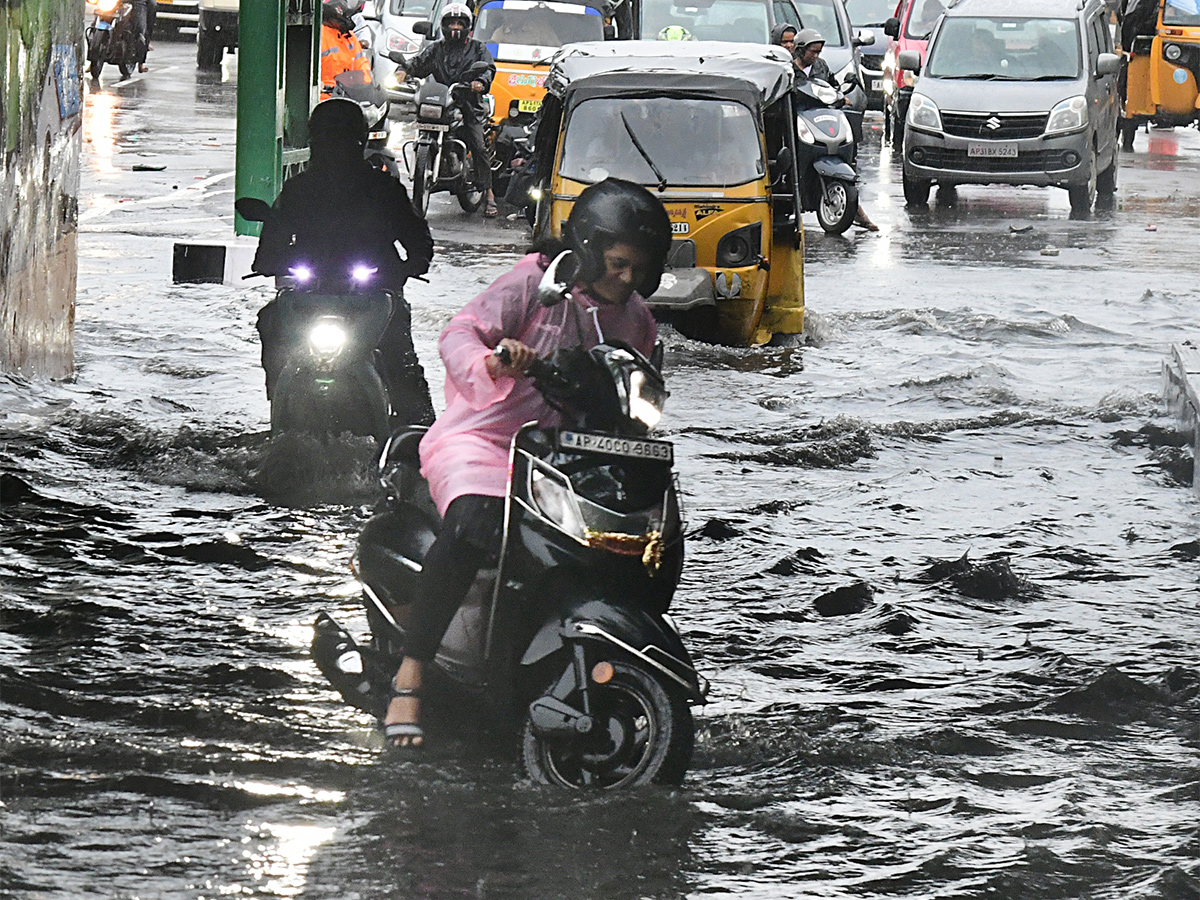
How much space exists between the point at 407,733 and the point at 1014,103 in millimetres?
17721

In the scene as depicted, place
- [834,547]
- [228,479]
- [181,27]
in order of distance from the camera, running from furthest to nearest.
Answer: [181,27], [228,479], [834,547]

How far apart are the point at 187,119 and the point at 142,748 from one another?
23.1 meters

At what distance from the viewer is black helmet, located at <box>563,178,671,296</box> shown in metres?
4.89

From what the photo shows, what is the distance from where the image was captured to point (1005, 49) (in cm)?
2267

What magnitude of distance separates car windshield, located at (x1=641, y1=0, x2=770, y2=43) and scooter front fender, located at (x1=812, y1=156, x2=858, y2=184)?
13.5 feet

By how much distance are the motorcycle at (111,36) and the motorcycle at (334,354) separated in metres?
25.5

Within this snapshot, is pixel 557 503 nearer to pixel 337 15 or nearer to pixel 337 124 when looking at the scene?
pixel 337 124

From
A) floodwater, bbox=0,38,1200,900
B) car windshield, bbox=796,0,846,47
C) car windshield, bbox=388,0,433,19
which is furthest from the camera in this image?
car windshield, bbox=388,0,433,19

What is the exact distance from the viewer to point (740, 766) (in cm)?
513

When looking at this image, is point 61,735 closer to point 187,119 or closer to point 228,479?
point 228,479

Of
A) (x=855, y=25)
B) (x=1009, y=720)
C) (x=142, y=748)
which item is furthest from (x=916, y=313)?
(x=855, y=25)

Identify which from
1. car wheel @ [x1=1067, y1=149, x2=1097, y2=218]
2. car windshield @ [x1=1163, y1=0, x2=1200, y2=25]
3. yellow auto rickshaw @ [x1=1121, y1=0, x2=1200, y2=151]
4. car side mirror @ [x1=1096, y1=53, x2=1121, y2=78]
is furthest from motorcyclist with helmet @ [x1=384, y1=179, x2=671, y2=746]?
car windshield @ [x1=1163, y1=0, x2=1200, y2=25]

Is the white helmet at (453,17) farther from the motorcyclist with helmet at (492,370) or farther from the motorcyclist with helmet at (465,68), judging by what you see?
the motorcyclist with helmet at (492,370)

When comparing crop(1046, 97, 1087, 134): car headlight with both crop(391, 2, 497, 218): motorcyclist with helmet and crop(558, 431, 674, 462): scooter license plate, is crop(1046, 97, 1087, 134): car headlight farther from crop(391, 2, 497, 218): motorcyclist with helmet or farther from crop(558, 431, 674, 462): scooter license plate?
crop(558, 431, 674, 462): scooter license plate
